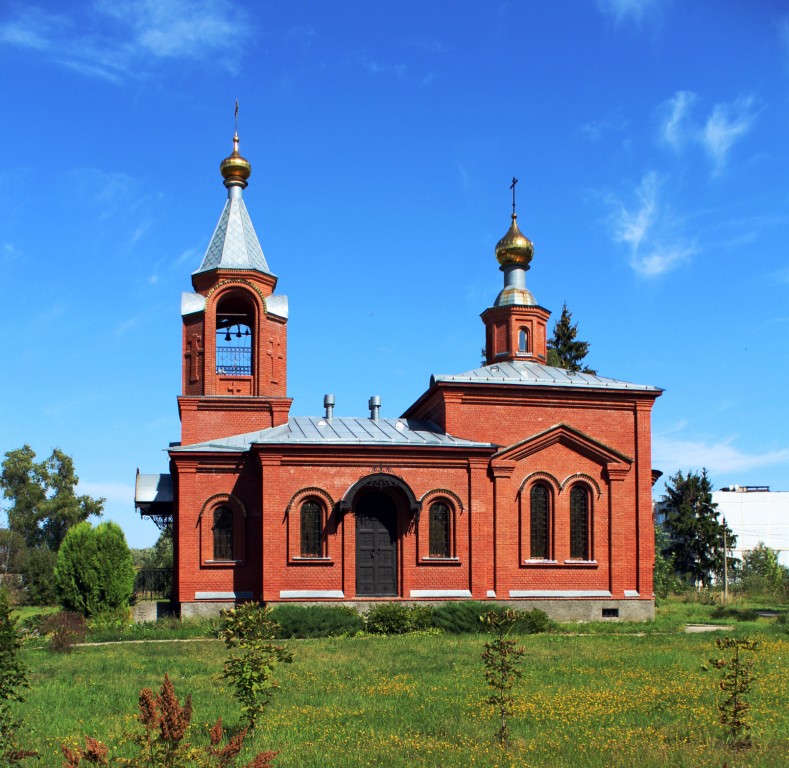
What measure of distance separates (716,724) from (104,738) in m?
6.38

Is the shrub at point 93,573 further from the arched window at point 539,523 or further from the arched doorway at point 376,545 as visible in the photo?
the arched window at point 539,523

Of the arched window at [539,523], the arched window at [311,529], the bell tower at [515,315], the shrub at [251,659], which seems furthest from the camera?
the bell tower at [515,315]

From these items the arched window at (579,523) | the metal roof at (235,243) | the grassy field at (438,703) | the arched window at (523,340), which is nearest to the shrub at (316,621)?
the grassy field at (438,703)

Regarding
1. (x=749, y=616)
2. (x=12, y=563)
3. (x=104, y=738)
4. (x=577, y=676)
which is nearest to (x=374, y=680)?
(x=577, y=676)

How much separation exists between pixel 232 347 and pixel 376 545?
21.9ft

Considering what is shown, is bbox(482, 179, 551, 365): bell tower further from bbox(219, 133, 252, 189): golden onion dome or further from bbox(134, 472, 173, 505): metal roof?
bbox(134, 472, 173, 505): metal roof

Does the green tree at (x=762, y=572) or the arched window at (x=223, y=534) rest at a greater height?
the arched window at (x=223, y=534)

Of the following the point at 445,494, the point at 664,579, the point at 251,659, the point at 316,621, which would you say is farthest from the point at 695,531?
the point at 251,659

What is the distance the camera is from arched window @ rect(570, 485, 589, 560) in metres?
22.8

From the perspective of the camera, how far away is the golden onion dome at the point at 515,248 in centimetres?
2717

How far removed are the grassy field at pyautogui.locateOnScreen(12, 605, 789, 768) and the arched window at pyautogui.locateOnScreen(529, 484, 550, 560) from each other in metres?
5.53

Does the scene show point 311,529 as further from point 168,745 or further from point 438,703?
point 168,745

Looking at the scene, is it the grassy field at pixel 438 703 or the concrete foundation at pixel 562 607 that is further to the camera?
the concrete foundation at pixel 562 607

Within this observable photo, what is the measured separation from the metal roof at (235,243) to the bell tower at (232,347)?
0.03 meters
